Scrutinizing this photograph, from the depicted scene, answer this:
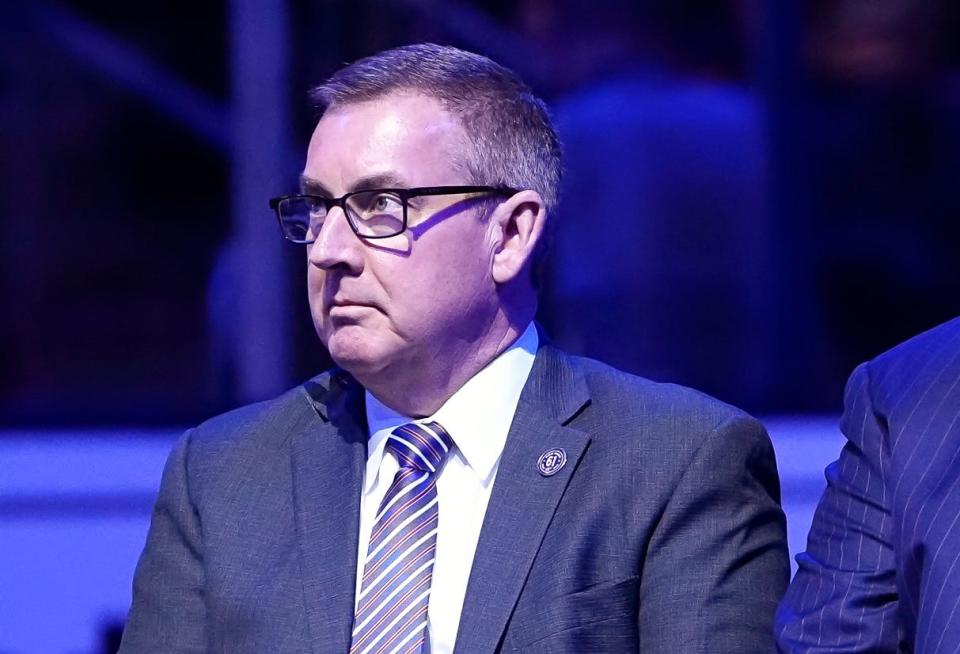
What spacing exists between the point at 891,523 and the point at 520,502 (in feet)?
1.74

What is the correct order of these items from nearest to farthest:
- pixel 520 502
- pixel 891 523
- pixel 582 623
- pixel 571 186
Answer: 1. pixel 891 523
2. pixel 582 623
3. pixel 520 502
4. pixel 571 186

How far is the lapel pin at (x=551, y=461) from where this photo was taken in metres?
2.08

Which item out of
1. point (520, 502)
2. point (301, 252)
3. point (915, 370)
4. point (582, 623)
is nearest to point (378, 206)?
point (520, 502)

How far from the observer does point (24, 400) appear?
11.7 feet

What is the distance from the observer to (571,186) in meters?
3.54

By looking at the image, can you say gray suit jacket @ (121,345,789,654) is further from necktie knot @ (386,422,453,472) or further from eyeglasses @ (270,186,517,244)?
eyeglasses @ (270,186,517,244)

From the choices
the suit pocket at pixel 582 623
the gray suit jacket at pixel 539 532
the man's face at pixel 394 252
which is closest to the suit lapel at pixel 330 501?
the gray suit jacket at pixel 539 532

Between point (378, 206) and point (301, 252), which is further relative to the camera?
point (301, 252)

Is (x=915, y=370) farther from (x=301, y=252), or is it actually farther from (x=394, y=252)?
(x=301, y=252)

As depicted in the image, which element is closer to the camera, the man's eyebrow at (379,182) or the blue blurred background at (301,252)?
the man's eyebrow at (379,182)

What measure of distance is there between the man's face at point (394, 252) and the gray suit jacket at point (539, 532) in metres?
0.20

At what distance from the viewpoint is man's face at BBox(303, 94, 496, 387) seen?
2.08 m

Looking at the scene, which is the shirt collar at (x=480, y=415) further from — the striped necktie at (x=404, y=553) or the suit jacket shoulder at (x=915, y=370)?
the suit jacket shoulder at (x=915, y=370)

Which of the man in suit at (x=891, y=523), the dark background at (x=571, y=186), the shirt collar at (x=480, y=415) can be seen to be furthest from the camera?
the dark background at (x=571, y=186)
